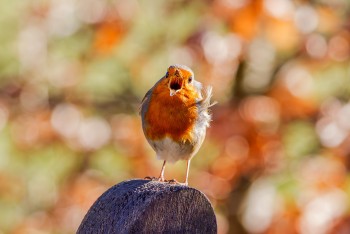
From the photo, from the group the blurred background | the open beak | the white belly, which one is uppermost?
the blurred background

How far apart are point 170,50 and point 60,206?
1442mm

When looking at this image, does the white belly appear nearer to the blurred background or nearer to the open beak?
the open beak

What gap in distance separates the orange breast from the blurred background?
2489mm

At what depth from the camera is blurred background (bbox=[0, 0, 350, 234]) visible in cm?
532

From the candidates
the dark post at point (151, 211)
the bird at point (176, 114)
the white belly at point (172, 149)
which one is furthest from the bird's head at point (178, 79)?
the dark post at point (151, 211)

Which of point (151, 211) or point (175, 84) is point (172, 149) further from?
point (151, 211)

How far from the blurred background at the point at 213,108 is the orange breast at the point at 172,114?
8.17 feet

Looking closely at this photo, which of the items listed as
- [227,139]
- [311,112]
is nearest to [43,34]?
[227,139]

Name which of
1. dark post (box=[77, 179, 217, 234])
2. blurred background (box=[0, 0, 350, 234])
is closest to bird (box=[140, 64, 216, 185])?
dark post (box=[77, 179, 217, 234])

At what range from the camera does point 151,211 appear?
1.61 metres

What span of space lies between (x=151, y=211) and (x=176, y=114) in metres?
0.98

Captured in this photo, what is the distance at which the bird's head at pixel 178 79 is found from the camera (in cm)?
248

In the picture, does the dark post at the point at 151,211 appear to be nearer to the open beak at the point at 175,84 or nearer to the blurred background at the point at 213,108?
the open beak at the point at 175,84

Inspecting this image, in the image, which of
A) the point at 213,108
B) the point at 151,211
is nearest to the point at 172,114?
the point at 151,211
